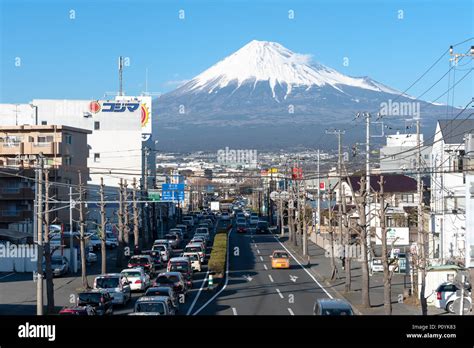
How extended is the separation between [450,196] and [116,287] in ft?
70.8

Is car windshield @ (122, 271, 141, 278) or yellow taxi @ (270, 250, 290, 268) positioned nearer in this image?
car windshield @ (122, 271, 141, 278)

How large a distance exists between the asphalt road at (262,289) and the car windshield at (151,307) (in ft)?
10.7

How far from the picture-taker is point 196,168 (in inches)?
6816

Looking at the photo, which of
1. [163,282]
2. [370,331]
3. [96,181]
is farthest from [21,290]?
[96,181]

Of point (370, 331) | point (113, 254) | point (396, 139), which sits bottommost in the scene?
point (113, 254)

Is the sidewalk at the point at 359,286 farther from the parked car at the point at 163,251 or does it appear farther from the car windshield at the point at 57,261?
the car windshield at the point at 57,261

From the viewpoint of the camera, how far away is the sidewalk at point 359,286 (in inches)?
1018

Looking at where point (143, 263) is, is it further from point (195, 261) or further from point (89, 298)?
point (89, 298)

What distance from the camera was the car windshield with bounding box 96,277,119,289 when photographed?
28.5 meters

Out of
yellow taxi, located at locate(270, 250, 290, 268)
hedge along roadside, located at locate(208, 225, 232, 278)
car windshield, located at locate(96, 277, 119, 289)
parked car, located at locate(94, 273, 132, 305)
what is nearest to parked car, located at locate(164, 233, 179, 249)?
hedge along roadside, located at locate(208, 225, 232, 278)

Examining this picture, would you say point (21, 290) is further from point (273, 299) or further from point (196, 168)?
point (196, 168)

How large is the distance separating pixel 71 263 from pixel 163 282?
537 inches

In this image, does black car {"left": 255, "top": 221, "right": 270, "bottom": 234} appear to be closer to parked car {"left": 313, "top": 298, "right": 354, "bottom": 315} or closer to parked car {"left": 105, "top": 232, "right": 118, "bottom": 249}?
parked car {"left": 105, "top": 232, "right": 118, "bottom": 249}

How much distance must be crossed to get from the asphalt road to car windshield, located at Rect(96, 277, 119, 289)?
371 centimetres
